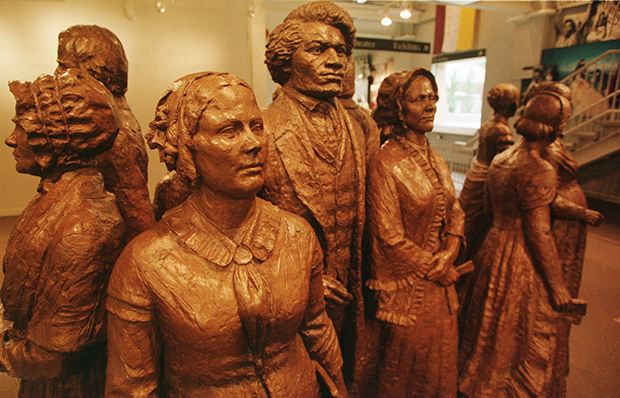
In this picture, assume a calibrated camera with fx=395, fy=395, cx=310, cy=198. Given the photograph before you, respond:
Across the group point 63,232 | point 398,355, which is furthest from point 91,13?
point 398,355

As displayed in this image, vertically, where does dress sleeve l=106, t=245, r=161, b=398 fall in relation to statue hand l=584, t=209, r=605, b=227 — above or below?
above

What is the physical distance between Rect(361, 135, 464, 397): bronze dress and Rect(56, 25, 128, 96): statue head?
1609mm

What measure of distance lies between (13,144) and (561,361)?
11.8 feet

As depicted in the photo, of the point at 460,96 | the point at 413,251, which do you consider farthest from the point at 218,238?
the point at 460,96

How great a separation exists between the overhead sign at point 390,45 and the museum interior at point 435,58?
0.04 ft

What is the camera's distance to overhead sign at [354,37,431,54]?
444cm

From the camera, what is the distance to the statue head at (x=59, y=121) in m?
1.37

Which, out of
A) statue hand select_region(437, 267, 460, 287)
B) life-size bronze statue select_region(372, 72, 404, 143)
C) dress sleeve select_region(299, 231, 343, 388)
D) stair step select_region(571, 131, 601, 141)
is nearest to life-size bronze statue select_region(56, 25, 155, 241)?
dress sleeve select_region(299, 231, 343, 388)

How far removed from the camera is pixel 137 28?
308 cm

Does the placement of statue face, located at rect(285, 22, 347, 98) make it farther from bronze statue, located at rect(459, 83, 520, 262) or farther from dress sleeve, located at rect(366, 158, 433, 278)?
bronze statue, located at rect(459, 83, 520, 262)

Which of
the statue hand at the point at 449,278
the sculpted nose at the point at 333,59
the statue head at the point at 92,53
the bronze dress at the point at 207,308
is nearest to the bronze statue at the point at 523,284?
the statue hand at the point at 449,278

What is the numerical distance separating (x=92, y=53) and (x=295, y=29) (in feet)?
3.68

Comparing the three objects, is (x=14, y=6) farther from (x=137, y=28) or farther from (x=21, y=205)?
(x=21, y=205)

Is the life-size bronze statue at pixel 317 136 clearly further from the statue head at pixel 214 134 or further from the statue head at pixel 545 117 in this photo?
the statue head at pixel 545 117
